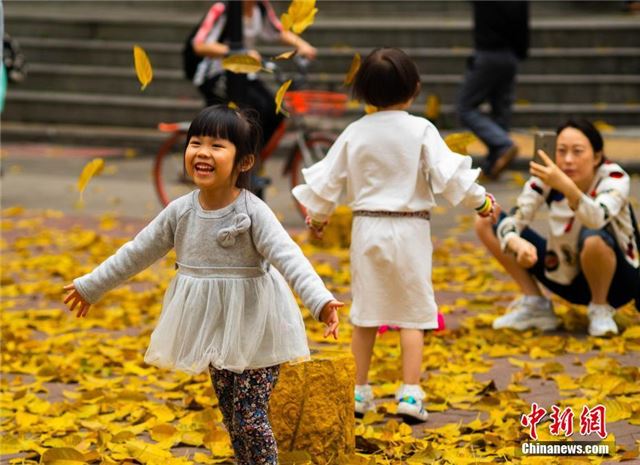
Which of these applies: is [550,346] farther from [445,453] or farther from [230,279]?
[230,279]

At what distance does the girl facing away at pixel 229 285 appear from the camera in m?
4.04

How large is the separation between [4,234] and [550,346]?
5.43 m

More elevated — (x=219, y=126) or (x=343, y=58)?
(x=343, y=58)

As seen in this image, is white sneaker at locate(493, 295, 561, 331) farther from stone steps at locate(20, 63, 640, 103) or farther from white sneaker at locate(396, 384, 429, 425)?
stone steps at locate(20, 63, 640, 103)

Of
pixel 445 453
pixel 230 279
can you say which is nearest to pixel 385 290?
pixel 445 453

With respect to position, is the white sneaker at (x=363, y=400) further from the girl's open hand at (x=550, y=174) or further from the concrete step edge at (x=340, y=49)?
the concrete step edge at (x=340, y=49)

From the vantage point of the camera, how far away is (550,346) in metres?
6.26

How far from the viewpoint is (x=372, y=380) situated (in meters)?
5.74

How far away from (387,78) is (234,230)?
1392 mm

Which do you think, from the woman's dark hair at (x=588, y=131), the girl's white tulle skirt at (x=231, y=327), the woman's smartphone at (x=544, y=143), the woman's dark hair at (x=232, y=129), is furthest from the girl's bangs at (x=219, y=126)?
the woman's dark hair at (x=588, y=131)

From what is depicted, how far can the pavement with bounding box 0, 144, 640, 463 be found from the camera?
5.76 meters

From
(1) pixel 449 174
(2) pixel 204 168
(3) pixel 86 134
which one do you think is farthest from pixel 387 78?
(3) pixel 86 134

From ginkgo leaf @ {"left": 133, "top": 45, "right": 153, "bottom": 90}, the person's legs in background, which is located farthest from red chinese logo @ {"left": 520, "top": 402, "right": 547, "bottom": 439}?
the person's legs in background

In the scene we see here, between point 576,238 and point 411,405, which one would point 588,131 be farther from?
point 411,405
